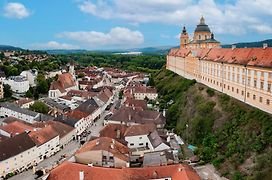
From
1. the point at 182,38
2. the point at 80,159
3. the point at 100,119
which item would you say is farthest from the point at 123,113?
the point at 182,38

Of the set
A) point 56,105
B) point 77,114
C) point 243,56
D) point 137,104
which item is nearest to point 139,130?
point 77,114

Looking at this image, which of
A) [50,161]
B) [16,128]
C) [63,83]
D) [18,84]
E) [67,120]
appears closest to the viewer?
[50,161]

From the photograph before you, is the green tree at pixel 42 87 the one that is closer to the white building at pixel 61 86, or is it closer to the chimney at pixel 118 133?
the white building at pixel 61 86

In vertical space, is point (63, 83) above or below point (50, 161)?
above

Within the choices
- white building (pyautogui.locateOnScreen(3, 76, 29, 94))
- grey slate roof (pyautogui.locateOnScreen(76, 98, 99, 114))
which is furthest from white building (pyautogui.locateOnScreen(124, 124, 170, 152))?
white building (pyautogui.locateOnScreen(3, 76, 29, 94))

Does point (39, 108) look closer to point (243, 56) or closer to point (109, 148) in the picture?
point (109, 148)

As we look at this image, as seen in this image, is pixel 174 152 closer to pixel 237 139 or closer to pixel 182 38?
pixel 237 139
